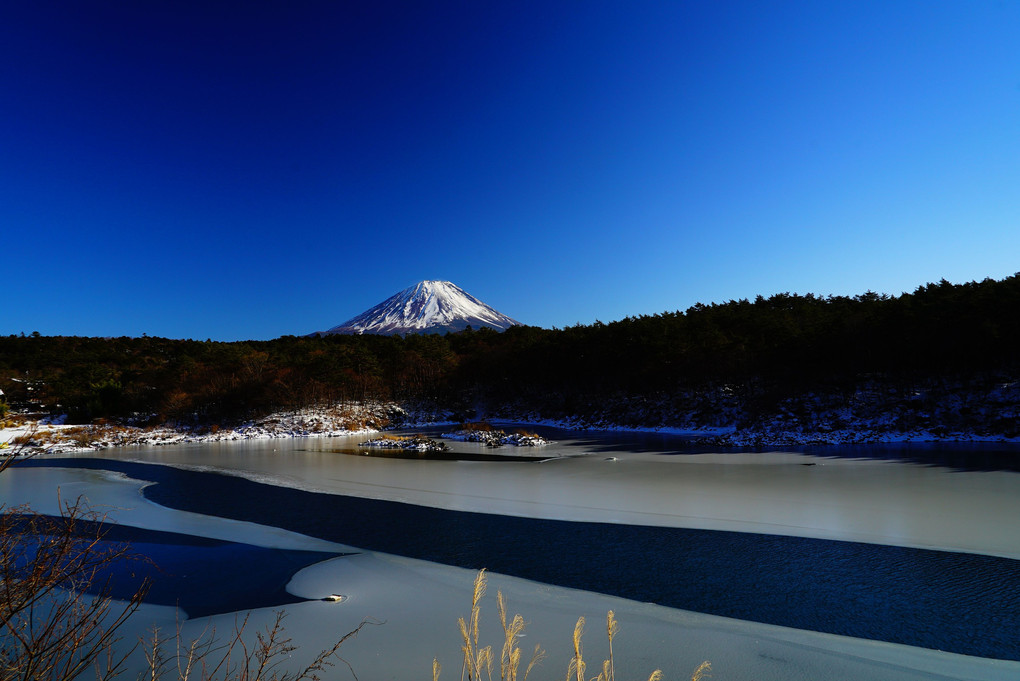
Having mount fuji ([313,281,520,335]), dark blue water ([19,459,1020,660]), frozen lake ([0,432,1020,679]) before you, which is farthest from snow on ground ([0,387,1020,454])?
mount fuji ([313,281,520,335])

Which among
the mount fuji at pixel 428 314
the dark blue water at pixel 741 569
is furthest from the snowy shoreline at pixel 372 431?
the mount fuji at pixel 428 314

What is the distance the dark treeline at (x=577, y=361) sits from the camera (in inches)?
799

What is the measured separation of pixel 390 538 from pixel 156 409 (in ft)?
94.5

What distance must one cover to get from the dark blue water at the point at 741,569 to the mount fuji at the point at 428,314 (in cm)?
7325

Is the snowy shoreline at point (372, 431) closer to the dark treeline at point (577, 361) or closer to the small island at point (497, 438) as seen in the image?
the dark treeline at point (577, 361)

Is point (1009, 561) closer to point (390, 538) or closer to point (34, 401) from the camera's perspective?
point (390, 538)

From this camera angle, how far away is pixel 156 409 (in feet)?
95.0

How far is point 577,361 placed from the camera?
33.2 meters

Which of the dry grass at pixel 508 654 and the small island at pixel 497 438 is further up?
the dry grass at pixel 508 654

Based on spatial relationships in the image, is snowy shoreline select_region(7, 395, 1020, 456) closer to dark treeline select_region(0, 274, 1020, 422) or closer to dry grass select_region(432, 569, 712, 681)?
dark treeline select_region(0, 274, 1020, 422)

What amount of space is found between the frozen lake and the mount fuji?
7002cm

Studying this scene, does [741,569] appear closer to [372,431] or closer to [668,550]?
[668,550]

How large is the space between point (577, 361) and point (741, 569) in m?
28.1

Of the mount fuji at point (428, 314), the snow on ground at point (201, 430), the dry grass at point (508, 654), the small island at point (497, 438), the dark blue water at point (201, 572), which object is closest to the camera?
the dry grass at point (508, 654)
